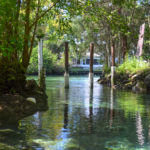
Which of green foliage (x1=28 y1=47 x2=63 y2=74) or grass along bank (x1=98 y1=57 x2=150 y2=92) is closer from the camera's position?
grass along bank (x1=98 y1=57 x2=150 y2=92)

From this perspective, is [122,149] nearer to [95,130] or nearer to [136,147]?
[136,147]

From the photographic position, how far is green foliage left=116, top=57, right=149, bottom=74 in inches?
997

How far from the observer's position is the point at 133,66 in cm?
2664

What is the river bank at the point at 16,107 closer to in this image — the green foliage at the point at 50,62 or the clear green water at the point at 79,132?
the clear green water at the point at 79,132

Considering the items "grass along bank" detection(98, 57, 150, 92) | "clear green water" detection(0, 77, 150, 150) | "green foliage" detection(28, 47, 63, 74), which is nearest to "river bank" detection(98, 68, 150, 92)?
"grass along bank" detection(98, 57, 150, 92)

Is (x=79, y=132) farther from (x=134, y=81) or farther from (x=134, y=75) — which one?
(x=134, y=81)

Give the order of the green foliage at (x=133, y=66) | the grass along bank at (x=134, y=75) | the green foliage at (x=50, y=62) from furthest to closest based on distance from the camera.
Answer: the green foliage at (x=50, y=62) < the green foliage at (x=133, y=66) < the grass along bank at (x=134, y=75)

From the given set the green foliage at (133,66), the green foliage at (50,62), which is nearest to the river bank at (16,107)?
the green foliage at (133,66)

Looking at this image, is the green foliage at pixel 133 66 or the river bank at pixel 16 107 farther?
the green foliage at pixel 133 66

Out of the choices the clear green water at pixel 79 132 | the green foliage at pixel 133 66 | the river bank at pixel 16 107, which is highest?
the green foliage at pixel 133 66

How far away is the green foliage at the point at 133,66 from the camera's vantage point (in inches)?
997

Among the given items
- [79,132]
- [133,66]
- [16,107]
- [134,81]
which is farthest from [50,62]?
[79,132]

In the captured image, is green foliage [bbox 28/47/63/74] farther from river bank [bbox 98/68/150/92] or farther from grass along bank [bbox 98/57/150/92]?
river bank [bbox 98/68/150/92]

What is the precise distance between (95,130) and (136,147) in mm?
1934
